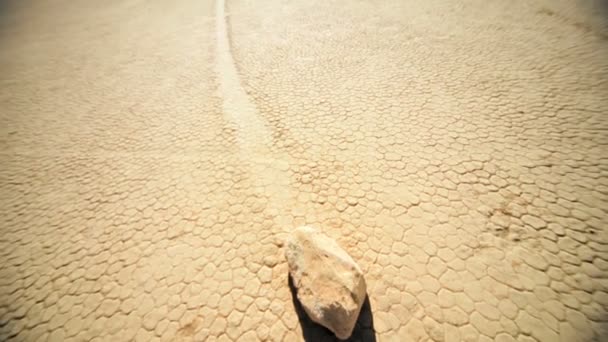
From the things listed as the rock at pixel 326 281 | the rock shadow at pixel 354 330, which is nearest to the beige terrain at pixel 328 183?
the rock shadow at pixel 354 330

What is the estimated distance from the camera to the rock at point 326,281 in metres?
1.86

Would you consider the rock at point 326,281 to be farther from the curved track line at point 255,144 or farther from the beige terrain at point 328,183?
the curved track line at point 255,144

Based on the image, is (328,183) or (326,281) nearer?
(326,281)

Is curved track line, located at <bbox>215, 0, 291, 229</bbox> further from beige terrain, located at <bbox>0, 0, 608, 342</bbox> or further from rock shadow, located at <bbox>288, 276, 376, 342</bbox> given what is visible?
rock shadow, located at <bbox>288, 276, 376, 342</bbox>

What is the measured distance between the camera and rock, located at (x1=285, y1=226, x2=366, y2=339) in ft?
6.11

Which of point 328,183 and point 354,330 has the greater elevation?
point 328,183

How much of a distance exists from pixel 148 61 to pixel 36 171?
154 inches

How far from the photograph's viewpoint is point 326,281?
199cm

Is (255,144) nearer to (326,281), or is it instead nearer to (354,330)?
(326,281)

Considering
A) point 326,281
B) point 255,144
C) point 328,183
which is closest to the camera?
point 326,281

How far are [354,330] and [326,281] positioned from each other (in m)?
0.47

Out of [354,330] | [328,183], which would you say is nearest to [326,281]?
[354,330]

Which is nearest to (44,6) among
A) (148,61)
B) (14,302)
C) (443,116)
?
(148,61)

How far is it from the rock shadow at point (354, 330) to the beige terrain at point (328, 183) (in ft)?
0.06
